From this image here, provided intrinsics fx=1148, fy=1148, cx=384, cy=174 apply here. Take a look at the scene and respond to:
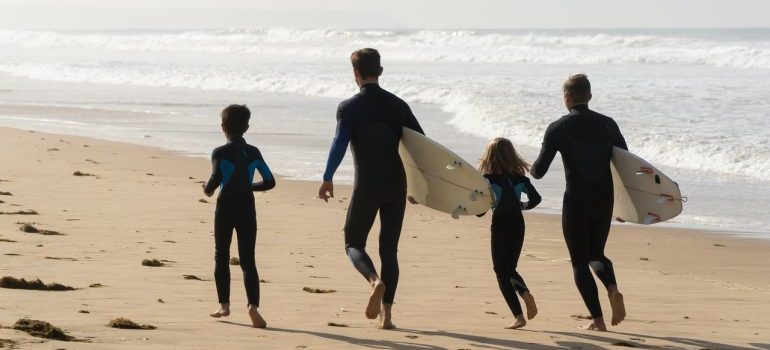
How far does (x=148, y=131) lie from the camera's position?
19.8 m

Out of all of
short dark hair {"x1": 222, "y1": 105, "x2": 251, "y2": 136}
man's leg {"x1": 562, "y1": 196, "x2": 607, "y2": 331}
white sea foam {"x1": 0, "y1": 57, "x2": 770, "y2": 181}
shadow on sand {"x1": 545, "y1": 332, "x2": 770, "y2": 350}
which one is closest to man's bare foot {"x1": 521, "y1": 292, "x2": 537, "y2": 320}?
shadow on sand {"x1": 545, "y1": 332, "x2": 770, "y2": 350}

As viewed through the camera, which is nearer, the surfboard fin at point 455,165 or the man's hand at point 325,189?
the man's hand at point 325,189

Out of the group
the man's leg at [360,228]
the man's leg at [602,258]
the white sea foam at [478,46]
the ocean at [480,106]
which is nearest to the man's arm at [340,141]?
the man's leg at [360,228]

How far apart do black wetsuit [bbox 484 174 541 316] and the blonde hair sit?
0.03 m

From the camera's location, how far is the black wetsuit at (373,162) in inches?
229

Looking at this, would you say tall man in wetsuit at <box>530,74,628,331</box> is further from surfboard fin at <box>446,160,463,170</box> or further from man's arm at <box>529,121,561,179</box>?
surfboard fin at <box>446,160,463,170</box>

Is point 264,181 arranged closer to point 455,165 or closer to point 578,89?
point 455,165

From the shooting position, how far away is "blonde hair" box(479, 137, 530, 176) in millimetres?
6004

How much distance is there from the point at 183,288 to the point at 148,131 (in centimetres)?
1336

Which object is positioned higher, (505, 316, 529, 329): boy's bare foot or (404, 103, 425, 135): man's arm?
(404, 103, 425, 135): man's arm

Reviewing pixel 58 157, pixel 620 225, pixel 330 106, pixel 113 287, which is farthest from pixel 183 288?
pixel 330 106

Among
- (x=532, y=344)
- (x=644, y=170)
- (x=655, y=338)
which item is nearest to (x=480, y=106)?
Answer: (x=644, y=170)

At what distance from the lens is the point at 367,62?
5.82 metres

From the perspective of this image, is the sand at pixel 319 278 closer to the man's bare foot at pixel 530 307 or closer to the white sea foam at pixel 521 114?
the man's bare foot at pixel 530 307
